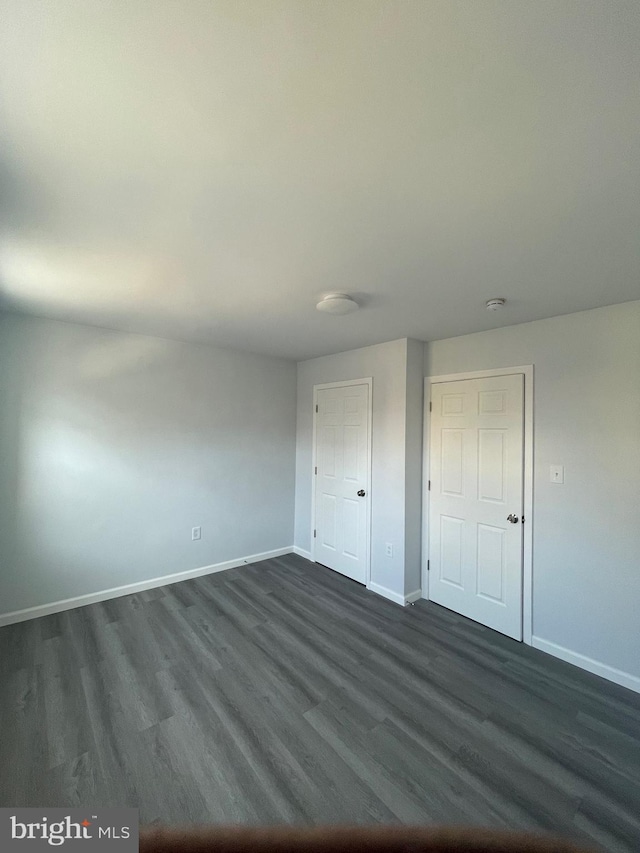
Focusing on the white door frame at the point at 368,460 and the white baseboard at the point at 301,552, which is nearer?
the white door frame at the point at 368,460

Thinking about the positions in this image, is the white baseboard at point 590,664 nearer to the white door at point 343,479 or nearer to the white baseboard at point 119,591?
the white door at point 343,479

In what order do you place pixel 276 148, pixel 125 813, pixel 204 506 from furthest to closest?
pixel 204 506 → pixel 276 148 → pixel 125 813

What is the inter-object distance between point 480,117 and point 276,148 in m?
0.57

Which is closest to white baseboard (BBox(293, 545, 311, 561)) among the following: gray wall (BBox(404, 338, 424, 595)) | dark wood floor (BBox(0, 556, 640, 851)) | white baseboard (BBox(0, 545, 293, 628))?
white baseboard (BBox(0, 545, 293, 628))

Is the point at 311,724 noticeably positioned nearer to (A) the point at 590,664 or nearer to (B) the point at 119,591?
(A) the point at 590,664

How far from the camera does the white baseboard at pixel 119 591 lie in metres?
2.71

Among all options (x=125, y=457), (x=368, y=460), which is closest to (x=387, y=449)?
(x=368, y=460)

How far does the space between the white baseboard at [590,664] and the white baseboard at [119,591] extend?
2730 mm

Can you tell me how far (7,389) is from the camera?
8.70ft

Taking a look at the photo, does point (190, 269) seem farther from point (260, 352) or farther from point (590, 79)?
point (260, 352)

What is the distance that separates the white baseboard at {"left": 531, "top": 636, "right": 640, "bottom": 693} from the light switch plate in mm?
1139

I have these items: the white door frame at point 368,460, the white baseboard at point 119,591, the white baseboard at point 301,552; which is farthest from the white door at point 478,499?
the white baseboard at point 119,591

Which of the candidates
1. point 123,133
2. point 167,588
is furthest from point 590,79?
point 167,588

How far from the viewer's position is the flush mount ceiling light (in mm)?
2123
